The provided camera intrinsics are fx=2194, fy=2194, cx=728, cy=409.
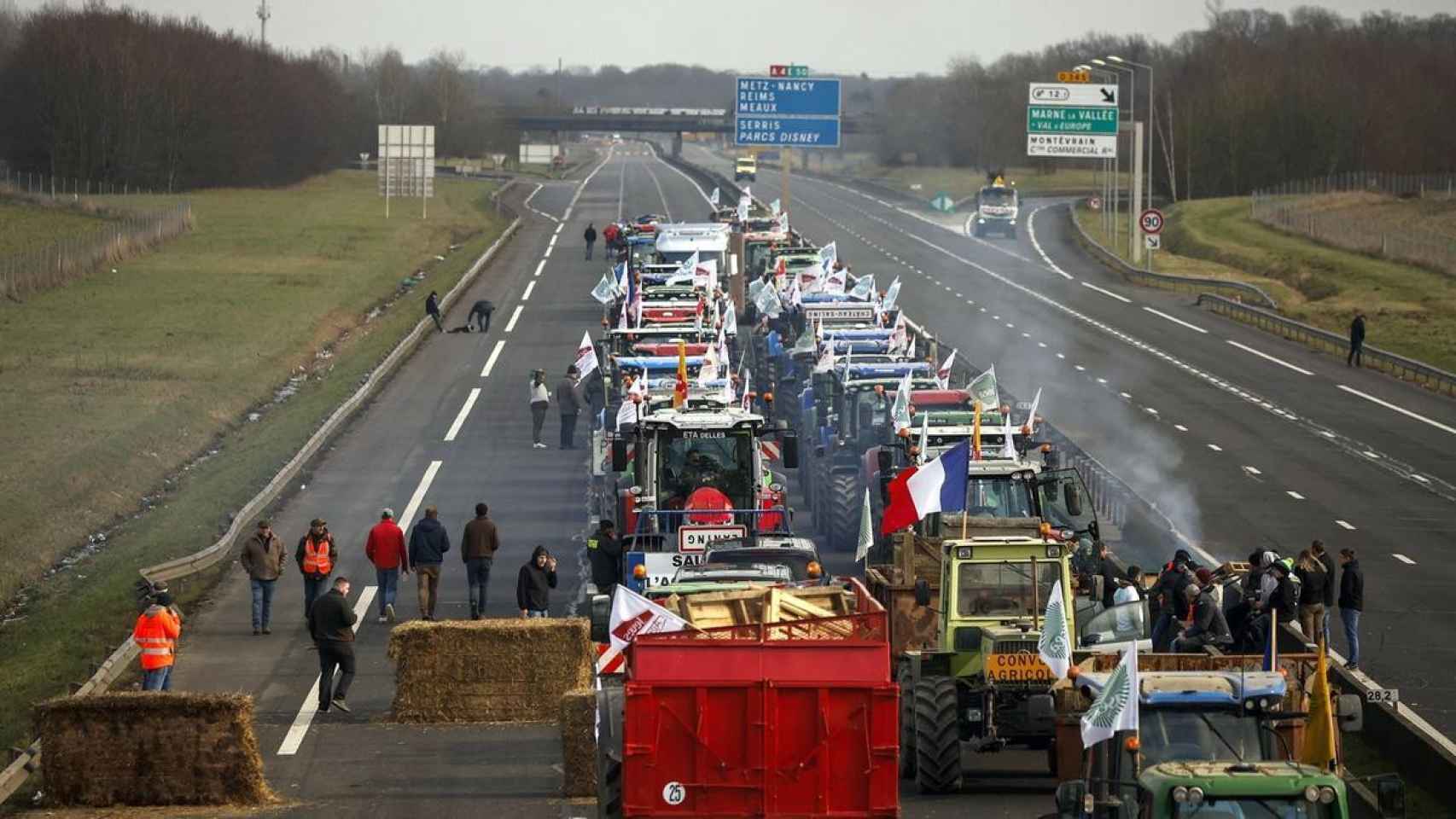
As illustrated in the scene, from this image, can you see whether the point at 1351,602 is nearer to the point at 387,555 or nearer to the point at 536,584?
the point at 536,584

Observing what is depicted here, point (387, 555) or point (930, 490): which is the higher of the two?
point (930, 490)

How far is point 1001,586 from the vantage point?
781 inches

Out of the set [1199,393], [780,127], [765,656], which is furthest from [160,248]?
[765,656]

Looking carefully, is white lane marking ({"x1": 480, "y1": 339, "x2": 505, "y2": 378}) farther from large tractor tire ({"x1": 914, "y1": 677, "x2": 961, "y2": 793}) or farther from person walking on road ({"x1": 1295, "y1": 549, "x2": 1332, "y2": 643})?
large tractor tire ({"x1": 914, "y1": 677, "x2": 961, "y2": 793})

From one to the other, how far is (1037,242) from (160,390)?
51.5m

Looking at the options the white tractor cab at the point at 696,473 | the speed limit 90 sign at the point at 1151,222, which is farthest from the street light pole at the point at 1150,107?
the white tractor cab at the point at 696,473

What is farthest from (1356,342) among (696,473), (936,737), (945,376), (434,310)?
(936,737)

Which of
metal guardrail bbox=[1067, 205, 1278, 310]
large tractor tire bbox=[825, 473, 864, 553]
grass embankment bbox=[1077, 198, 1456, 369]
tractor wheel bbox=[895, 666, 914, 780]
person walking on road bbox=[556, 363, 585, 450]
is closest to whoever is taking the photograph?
tractor wheel bbox=[895, 666, 914, 780]

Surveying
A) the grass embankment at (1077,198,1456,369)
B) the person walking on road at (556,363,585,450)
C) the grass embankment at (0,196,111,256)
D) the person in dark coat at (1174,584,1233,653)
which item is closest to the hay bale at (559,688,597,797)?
the person in dark coat at (1174,584,1233,653)

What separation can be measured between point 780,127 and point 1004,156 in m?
93.6

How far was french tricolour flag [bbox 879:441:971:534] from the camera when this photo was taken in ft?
70.2

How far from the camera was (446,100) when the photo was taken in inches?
7530

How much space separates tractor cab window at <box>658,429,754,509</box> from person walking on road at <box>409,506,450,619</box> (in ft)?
9.30

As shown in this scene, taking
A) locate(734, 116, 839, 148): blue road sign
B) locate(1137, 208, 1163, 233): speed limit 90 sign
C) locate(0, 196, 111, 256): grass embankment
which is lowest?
locate(0, 196, 111, 256): grass embankment
